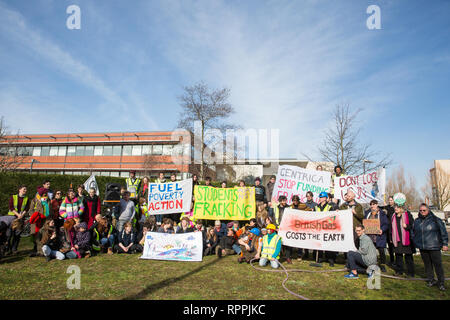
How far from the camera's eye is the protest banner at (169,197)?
38.2 feet

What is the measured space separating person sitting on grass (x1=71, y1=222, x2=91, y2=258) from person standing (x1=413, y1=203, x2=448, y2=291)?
9909 mm

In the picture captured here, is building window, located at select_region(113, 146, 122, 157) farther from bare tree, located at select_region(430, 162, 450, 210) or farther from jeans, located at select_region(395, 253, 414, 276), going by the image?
bare tree, located at select_region(430, 162, 450, 210)

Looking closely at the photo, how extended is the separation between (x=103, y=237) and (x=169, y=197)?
3.05 meters

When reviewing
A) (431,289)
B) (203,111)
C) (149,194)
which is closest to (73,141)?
(203,111)

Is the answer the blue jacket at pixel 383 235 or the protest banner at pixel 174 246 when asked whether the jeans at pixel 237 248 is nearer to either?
the protest banner at pixel 174 246

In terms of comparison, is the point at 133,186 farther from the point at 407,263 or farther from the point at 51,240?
the point at 407,263

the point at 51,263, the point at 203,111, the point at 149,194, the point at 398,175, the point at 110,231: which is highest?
the point at 203,111

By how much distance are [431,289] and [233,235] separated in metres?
6.21

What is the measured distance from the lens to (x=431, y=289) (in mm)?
6117

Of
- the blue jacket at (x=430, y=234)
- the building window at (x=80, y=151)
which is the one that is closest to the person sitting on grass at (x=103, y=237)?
the blue jacket at (x=430, y=234)

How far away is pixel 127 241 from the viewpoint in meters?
10.0

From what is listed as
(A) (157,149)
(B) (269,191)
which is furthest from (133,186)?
(A) (157,149)

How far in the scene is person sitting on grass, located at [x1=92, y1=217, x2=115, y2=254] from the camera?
31.9 ft
